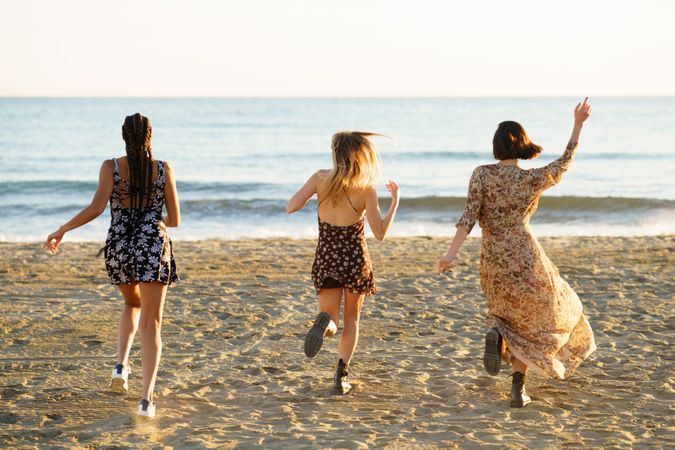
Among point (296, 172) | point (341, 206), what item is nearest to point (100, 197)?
point (341, 206)

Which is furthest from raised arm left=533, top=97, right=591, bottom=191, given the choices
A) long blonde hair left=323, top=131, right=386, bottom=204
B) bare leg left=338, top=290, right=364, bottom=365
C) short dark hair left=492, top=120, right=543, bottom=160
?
bare leg left=338, top=290, right=364, bottom=365

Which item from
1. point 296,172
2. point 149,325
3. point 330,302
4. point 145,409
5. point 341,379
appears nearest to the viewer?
point 149,325

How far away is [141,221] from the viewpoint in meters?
4.70

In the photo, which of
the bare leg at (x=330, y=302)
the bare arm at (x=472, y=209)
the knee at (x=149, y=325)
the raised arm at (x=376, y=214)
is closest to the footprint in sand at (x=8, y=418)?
the knee at (x=149, y=325)

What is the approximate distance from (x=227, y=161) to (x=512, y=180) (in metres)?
29.7

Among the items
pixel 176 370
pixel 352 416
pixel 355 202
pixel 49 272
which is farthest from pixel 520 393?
pixel 49 272

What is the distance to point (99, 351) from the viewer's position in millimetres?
6500

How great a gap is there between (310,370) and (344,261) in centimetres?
119

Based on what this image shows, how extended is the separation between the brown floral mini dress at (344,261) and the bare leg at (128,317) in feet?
3.46

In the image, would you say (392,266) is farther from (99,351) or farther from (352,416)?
(352,416)

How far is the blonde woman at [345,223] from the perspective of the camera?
5000 millimetres

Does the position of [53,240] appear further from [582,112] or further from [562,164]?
[582,112]

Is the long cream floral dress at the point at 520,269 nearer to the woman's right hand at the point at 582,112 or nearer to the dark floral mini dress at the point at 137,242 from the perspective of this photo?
the woman's right hand at the point at 582,112

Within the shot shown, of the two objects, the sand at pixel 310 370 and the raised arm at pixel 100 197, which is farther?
the sand at pixel 310 370
